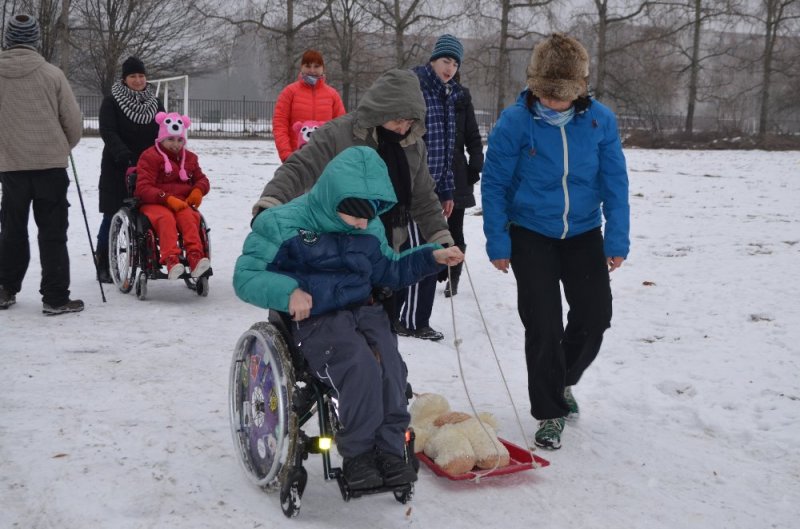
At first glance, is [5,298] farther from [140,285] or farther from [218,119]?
[218,119]

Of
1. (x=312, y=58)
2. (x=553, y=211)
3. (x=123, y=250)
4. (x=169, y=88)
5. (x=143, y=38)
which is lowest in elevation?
(x=123, y=250)

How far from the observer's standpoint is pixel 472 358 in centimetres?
568

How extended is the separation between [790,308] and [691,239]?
3.15 m

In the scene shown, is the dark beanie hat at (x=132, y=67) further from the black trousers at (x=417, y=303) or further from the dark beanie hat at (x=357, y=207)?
the dark beanie hat at (x=357, y=207)

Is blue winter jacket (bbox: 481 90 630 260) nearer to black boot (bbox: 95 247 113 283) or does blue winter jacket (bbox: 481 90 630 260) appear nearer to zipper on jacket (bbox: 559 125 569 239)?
zipper on jacket (bbox: 559 125 569 239)

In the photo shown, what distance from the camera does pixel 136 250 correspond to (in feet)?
22.1

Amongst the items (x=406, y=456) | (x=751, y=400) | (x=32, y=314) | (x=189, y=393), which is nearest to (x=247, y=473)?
(x=406, y=456)

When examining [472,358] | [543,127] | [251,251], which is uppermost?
[543,127]

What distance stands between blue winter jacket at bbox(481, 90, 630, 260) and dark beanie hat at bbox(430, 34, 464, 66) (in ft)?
5.78

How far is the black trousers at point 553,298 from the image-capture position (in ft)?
13.4

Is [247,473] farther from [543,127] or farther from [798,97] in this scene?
[798,97]

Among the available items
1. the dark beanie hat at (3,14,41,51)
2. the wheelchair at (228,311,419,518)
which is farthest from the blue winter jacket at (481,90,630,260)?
the dark beanie hat at (3,14,41,51)

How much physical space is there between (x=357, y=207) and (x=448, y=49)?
2868 millimetres

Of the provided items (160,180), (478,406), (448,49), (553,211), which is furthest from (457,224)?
(553,211)
